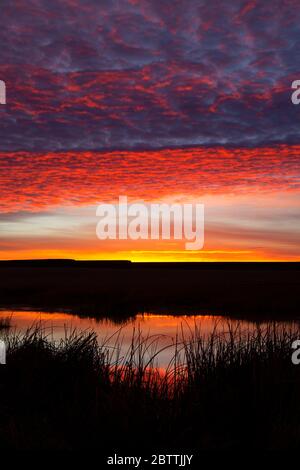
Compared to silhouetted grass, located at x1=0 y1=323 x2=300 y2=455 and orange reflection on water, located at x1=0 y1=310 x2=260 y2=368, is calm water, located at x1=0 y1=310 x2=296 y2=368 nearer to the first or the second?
orange reflection on water, located at x1=0 y1=310 x2=260 y2=368

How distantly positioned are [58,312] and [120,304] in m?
3.95

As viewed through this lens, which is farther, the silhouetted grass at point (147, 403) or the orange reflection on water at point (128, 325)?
the orange reflection on water at point (128, 325)

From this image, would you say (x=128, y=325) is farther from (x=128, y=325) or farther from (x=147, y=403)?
(x=147, y=403)

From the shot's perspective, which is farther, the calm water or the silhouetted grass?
the calm water

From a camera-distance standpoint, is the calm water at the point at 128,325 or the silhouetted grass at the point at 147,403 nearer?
the silhouetted grass at the point at 147,403

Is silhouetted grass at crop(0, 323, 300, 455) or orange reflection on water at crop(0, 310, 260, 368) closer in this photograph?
silhouetted grass at crop(0, 323, 300, 455)

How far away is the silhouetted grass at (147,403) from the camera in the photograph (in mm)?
6764

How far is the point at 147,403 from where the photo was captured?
7332 mm

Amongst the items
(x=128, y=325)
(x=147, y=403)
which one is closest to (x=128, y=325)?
(x=128, y=325)

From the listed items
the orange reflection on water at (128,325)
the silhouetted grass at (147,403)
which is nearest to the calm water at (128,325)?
the orange reflection on water at (128,325)

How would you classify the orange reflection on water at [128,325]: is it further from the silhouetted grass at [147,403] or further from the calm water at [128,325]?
the silhouetted grass at [147,403]

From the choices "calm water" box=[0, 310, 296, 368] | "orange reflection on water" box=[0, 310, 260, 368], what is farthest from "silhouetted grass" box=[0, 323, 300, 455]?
"orange reflection on water" box=[0, 310, 260, 368]

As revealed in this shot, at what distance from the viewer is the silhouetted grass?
6.76 metres
